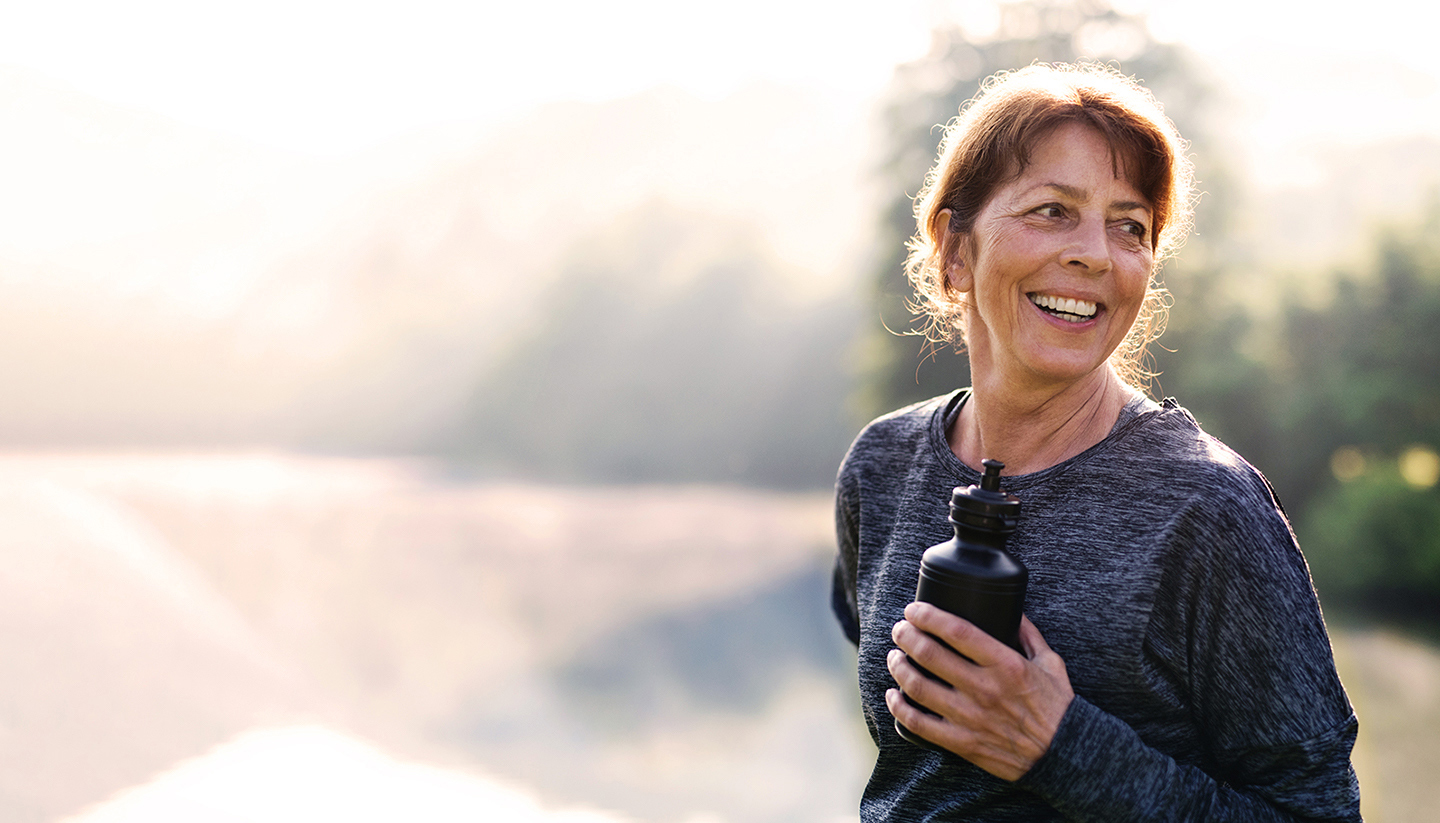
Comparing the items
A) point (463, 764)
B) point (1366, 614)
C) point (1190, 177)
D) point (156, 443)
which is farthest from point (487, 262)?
point (1190, 177)

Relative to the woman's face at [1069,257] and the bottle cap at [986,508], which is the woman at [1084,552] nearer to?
the woman's face at [1069,257]

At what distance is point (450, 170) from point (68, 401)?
11065mm

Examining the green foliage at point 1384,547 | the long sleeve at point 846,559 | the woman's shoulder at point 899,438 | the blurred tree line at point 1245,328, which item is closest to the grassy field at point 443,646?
the green foliage at point 1384,547

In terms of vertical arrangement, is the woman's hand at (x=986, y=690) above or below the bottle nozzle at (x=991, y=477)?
below

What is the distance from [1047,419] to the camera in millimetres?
1179

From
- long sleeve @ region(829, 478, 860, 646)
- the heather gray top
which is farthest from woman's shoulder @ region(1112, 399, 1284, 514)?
long sleeve @ region(829, 478, 860, 646)

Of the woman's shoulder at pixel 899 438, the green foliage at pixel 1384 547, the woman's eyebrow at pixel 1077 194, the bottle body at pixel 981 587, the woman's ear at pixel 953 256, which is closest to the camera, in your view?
the bottle body at pixel 981 587

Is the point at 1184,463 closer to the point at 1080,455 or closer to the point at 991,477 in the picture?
the point at 1080,455

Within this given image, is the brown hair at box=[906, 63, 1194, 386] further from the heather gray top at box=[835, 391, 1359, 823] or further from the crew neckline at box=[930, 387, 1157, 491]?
the heather gray top at box=[835, 391, 1359, 823]

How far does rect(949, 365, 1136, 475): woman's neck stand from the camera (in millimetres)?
1146

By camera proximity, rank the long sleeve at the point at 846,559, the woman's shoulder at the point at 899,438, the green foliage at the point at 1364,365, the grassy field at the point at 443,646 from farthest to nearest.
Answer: the green foliage at the point at 1364,365 → the grassy field at the point at 443,646 → the long sleeve at the point at 846,559 → the woman's shoulder at the point at 899,438

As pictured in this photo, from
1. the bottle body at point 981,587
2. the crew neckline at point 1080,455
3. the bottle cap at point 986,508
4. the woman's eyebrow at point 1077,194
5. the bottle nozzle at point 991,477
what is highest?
the woman's eyebrow at point 1077,194

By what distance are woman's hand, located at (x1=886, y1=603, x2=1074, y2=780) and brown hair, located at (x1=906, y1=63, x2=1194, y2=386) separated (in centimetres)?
54

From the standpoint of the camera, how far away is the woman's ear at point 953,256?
1.24 metres
